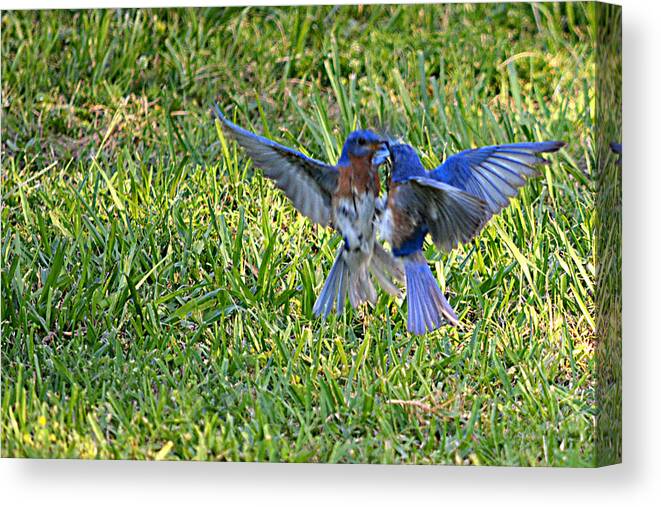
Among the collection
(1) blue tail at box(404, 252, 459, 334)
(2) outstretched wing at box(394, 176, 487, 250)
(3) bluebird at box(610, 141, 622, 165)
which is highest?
(3) bluebird at box(610, 141, 622, 165)

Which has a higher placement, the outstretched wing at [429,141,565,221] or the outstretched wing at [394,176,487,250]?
the outstretched wing at [429,141,565,221]

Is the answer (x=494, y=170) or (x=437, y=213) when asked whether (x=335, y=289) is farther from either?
(x=494, y=170)

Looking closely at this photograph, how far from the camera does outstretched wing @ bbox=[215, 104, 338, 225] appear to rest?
12.4 ft

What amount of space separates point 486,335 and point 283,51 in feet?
3.20

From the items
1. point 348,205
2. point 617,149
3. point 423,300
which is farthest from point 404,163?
point 617,149

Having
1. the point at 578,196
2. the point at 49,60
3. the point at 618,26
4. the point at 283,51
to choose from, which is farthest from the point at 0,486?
the point at 618,26

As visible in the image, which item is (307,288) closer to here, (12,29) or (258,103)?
(258,103)

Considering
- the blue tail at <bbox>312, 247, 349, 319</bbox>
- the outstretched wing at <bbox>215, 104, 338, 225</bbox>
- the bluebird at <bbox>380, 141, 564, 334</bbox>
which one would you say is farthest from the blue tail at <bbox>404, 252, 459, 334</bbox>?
the outstretched wing at <bbox>215, 104, 338, 225</bbox>

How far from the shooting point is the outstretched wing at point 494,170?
3.65 meters

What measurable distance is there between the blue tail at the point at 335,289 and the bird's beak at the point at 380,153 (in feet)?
0.85

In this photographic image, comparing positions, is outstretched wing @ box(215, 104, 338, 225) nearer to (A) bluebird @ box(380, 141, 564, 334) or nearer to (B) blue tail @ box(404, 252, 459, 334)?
(A) bluebird @ box(380, 141, 564, 334)

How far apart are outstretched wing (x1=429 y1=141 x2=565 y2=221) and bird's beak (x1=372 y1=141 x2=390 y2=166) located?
0.15 metres

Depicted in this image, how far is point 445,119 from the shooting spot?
150 inches

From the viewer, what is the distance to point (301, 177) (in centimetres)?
379
